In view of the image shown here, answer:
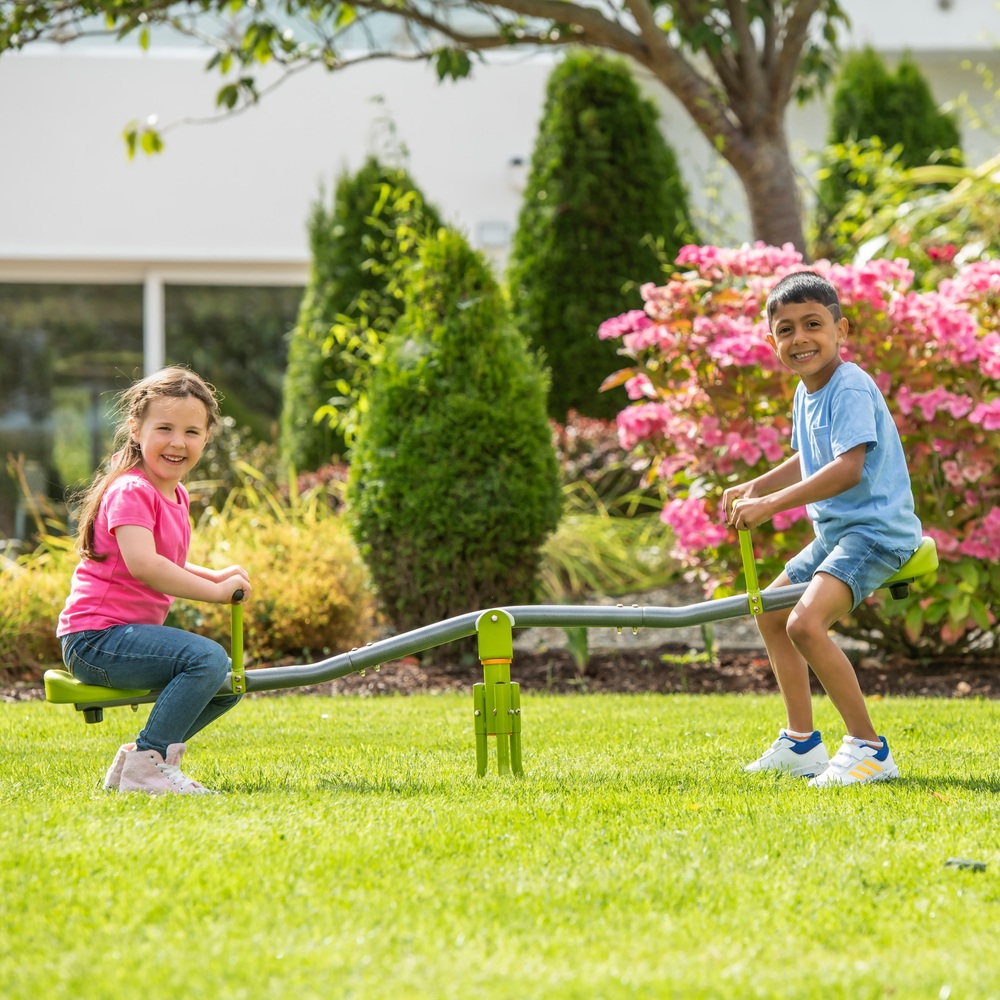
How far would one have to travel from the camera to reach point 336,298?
10.5m

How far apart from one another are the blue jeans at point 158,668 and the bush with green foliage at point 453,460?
295 cm

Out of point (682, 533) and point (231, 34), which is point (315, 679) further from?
point (231, 34)

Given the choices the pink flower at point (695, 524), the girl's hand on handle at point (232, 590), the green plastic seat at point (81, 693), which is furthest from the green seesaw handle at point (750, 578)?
the pink flower at point (695, 524)

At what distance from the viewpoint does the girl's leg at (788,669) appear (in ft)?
12.0

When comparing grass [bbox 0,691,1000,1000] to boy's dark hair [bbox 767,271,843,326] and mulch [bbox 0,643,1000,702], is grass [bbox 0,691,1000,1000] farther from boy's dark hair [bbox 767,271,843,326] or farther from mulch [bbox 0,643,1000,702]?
mulch [bbox 0,643,1000,702]

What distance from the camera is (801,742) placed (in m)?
3.64

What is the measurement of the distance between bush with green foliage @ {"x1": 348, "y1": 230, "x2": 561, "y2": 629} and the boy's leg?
300cm

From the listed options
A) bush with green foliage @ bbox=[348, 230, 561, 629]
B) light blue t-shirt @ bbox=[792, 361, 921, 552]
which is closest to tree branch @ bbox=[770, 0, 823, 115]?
bush with green foliage @ bbox=[348, 230, 561, 629]

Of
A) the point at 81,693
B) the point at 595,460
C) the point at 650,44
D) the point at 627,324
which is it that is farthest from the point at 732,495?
the point at 595,460

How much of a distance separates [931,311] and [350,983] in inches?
177

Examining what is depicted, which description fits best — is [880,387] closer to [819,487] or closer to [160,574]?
[819,487]

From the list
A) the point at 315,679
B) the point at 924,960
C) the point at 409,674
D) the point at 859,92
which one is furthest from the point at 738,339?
the point at 859,92

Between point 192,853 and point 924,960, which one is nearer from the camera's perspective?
point 924,960

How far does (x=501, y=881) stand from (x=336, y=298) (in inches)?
336
